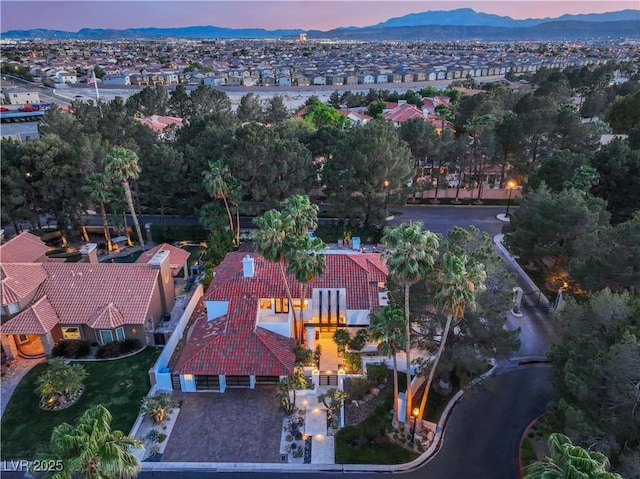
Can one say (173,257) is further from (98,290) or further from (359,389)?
(359,389)

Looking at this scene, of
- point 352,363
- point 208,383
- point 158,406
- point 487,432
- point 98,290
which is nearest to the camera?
point 487,432

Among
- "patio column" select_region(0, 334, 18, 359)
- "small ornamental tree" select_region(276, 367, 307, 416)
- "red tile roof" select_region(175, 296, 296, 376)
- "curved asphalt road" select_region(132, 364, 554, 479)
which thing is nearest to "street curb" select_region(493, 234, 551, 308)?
"curved asphalt road" select_region(132, 364, 554, 479)

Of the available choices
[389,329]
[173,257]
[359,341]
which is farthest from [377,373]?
[173,257]

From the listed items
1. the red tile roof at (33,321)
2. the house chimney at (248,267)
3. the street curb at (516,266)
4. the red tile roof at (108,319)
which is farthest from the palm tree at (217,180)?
the street curb at (516,266)

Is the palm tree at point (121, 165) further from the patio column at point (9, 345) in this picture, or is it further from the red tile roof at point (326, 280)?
the patio column at point (9, 345)

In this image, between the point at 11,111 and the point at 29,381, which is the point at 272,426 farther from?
the point at 11,111

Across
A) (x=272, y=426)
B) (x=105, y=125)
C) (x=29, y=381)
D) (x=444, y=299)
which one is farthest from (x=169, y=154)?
(x=444, y=299)
